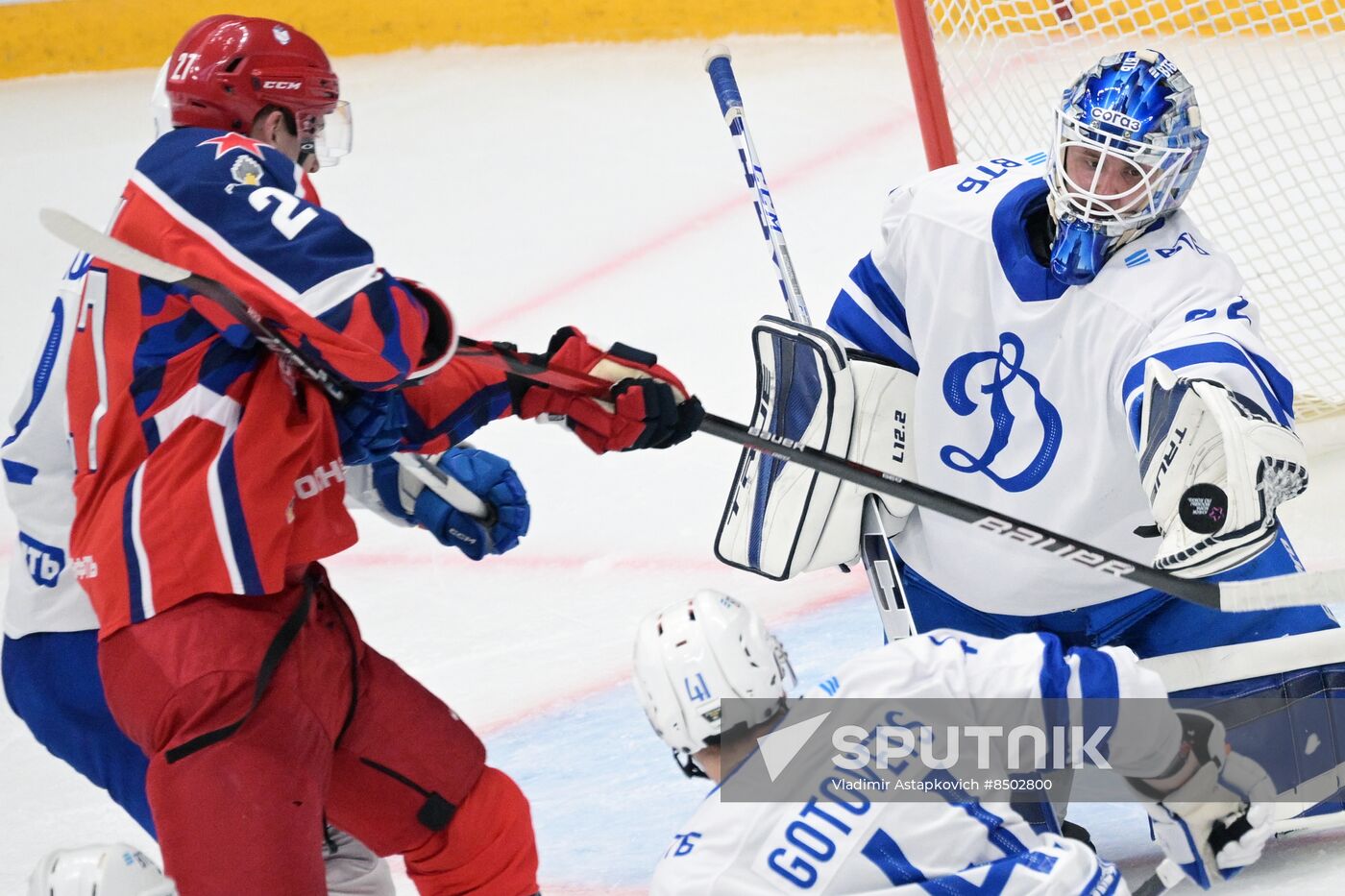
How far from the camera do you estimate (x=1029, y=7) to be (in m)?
4.38

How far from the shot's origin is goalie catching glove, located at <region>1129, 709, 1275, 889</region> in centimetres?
213

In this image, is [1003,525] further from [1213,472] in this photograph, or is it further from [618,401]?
[618,401]

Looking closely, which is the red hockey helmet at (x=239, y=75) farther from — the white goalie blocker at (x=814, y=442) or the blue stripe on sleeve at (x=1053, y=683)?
the blue stripe on sleeve at (x=1053, y=683)

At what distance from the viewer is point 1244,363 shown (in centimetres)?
218

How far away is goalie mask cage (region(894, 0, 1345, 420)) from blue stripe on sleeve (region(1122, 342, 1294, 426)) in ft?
5.30

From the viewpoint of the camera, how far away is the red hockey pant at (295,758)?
201cm

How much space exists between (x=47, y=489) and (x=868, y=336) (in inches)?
48.4

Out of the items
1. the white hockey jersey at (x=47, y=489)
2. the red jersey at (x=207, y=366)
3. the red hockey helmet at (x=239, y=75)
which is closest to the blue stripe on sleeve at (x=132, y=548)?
the red jersey at (x=207, y=366)

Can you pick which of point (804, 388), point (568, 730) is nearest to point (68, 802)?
point (568, 730)

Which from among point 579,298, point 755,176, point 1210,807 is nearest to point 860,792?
point 1210,807

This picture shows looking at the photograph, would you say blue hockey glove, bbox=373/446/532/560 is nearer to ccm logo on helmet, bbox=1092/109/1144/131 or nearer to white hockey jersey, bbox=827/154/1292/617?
white hockey jersey, bbox=827/154/1292/617

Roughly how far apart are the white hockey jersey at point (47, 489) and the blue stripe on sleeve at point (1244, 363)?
1327 millimetres

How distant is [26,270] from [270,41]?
3.25m

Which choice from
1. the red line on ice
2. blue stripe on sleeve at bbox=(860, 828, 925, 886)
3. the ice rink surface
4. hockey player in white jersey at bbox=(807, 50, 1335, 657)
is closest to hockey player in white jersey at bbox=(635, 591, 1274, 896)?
blue stripe on sleeve at bbox=(860, 828, 925, 886)
